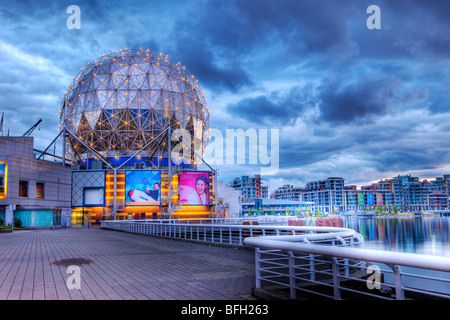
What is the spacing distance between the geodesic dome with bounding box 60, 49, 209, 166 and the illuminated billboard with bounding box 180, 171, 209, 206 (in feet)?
32.1

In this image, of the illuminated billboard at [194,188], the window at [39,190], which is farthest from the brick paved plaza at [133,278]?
the illuminated billboard at [194,188]

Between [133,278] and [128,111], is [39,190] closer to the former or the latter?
[128,111]

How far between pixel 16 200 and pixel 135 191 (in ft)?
65.0

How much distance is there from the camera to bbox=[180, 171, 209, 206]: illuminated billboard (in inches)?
2771

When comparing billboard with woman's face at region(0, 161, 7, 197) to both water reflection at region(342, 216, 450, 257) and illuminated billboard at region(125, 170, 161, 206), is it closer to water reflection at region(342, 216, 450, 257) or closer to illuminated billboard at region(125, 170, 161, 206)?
illuminated billboard at region(125, 170, 161, 206)

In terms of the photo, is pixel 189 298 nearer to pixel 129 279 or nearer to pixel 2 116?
pixel 129 279

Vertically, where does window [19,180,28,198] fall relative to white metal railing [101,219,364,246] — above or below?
above

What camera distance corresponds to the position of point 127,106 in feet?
240

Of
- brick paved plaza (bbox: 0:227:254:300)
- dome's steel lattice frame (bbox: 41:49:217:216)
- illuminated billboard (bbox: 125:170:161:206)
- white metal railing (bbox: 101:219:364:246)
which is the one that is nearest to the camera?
brick paved plaza (bbox: 0:227:254:300)

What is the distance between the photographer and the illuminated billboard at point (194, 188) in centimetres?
7038

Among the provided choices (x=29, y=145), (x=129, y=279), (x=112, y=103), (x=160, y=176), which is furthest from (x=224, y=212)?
(x=129, y=279)

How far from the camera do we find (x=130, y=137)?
244 feet

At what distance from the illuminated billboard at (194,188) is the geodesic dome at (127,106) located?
979 cm

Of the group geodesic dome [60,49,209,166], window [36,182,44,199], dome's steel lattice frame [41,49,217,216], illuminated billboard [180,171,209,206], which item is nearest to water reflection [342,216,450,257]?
illuminated billboard [180,171,209,206]
